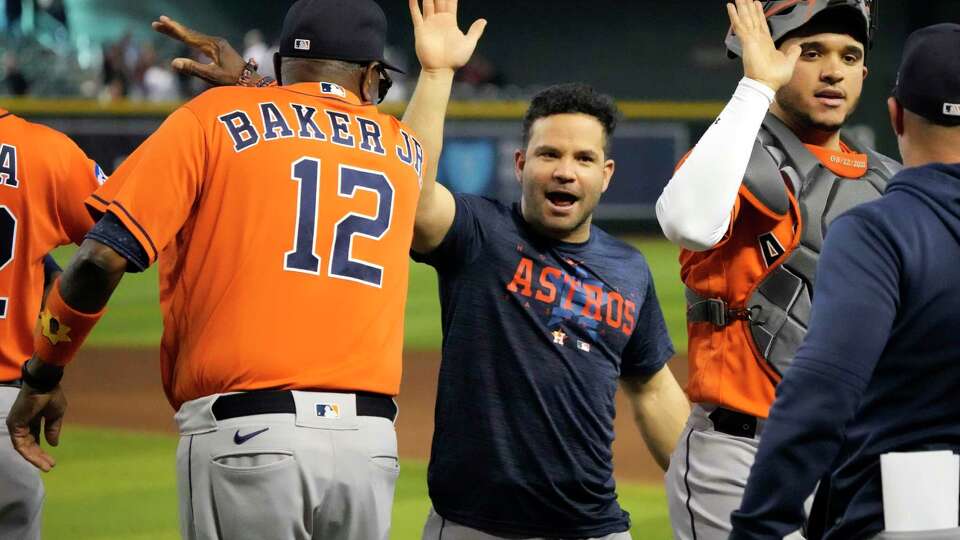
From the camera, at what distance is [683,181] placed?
12.1 feet

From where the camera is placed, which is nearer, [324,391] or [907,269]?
[907,269]

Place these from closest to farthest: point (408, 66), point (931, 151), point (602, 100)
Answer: point (931, 151), point (602, 100), point (408, 66)

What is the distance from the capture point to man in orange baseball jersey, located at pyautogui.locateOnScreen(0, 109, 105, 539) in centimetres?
438

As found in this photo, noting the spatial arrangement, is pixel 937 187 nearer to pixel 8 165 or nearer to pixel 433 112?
pixel 433 112

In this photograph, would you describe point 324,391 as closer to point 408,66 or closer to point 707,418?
point 707,418

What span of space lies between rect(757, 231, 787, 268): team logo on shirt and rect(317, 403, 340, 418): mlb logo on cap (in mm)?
1291

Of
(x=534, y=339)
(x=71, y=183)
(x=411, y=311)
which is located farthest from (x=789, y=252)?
(x=411, y=311)

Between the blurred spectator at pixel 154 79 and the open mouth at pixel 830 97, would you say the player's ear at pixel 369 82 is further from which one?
the blurred spectator at pixel 154 79

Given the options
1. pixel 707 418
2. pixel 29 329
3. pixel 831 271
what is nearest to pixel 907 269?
pixel 831 271

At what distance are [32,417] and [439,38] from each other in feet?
5.48

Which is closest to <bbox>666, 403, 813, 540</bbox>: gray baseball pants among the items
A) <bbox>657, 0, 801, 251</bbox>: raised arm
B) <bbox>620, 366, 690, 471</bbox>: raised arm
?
<bbox>620, 366, 690, 471</bbox>: raised arm

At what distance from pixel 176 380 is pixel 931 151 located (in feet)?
6.49

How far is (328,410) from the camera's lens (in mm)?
3510

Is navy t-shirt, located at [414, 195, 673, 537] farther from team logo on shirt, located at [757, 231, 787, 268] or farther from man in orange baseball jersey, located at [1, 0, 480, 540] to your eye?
team logo on shirt, located at [757, 231, 787, 268]
